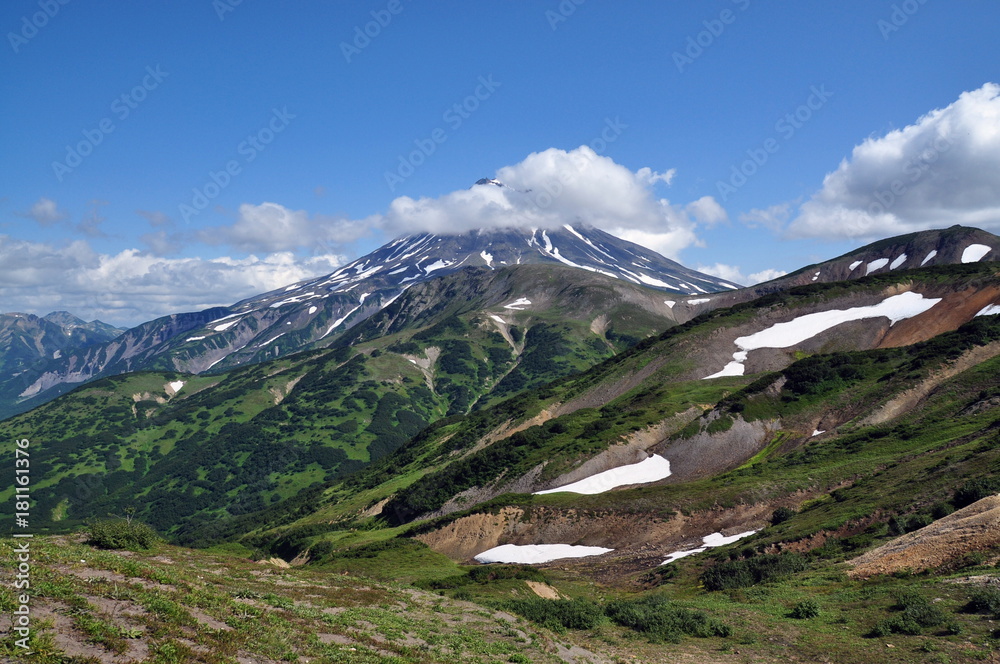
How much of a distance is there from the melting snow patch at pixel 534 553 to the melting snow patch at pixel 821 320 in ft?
206

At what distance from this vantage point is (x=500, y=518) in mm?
63531

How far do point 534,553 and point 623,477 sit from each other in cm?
1935

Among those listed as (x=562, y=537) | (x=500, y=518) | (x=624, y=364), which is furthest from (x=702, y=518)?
(x=624, y=364)

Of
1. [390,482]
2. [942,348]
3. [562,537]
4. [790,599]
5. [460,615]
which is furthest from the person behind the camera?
[390,482]

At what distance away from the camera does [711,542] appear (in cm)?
5084

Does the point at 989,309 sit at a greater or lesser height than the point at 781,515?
greater

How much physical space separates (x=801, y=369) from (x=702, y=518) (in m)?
38.1

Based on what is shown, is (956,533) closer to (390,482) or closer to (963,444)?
(963,444)

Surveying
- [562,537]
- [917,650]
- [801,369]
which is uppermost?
[801,369]

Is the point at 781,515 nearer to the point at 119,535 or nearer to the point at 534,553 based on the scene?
the point at 534,553

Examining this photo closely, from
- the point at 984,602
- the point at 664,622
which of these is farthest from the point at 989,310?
the point at 664,622

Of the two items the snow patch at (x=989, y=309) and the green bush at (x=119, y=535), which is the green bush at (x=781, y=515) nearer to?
the green bush at (x=119, y=535)

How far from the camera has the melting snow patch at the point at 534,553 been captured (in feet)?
182

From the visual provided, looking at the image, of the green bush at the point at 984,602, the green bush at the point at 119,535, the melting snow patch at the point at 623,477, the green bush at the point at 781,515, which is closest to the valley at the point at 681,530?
the green bush at the point at 984,602
